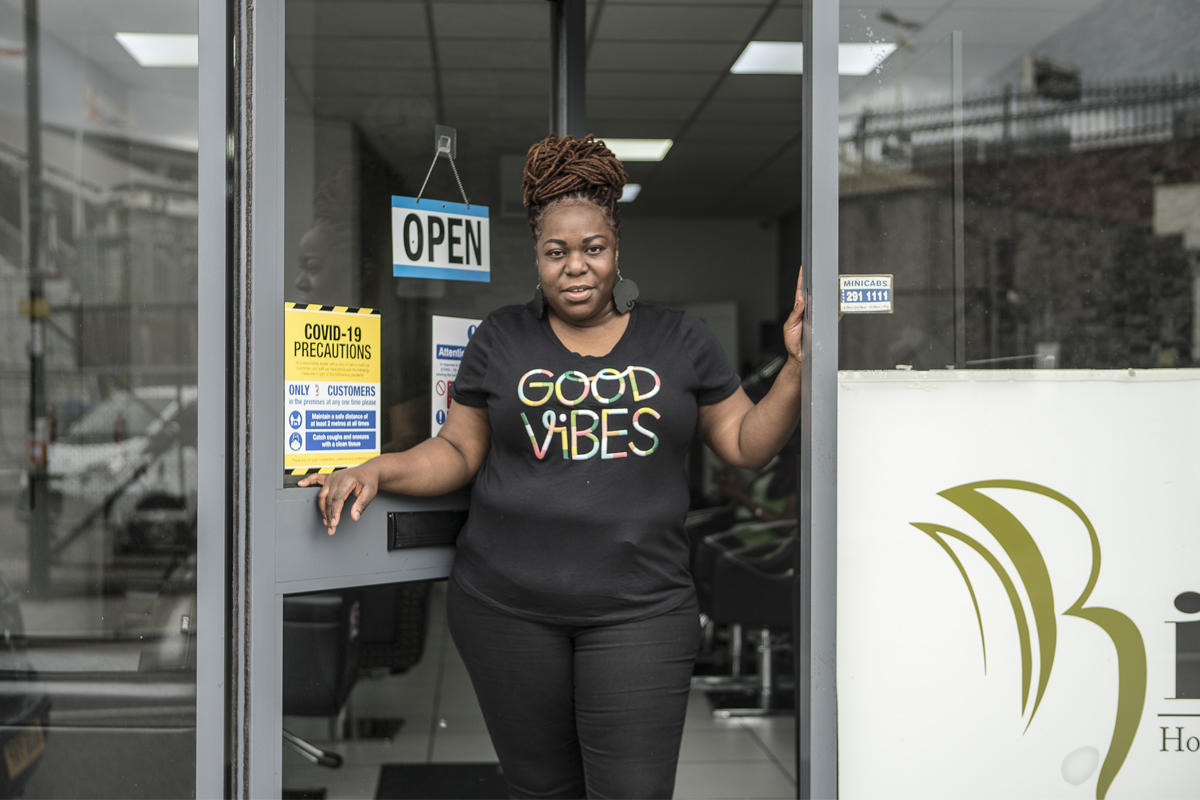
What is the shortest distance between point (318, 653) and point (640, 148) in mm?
4557

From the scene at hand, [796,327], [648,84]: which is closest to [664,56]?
[648,84]

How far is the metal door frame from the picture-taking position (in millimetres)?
1348

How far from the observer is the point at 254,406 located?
1.38m

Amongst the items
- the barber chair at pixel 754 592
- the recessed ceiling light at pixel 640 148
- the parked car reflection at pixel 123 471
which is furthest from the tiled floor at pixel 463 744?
the recessed ceiling light at pixel 640 148

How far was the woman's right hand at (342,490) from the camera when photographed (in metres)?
1.43

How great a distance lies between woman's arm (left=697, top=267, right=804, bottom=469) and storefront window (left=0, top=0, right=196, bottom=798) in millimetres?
965

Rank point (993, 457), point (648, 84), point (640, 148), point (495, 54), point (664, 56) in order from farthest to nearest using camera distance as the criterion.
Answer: point (640, 148) → point (648, 84) → point (664, 56) → point (495, 54) → point (993, 457)

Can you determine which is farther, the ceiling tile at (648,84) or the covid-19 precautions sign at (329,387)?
the ceiling tile at (648,84)

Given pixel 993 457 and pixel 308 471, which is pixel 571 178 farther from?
pixel 993 457

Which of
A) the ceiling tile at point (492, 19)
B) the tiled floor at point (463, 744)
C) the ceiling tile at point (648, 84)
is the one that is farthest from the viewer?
the ceiling tile at point (648, 84)

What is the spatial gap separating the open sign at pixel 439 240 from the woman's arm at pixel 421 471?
0.36 metres

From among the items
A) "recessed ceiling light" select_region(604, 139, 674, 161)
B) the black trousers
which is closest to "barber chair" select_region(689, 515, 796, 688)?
the black trousers

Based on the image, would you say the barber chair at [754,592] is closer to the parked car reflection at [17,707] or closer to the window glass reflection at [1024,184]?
the window glass reflection at [1024,184]

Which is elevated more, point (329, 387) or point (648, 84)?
point (648, 84)
